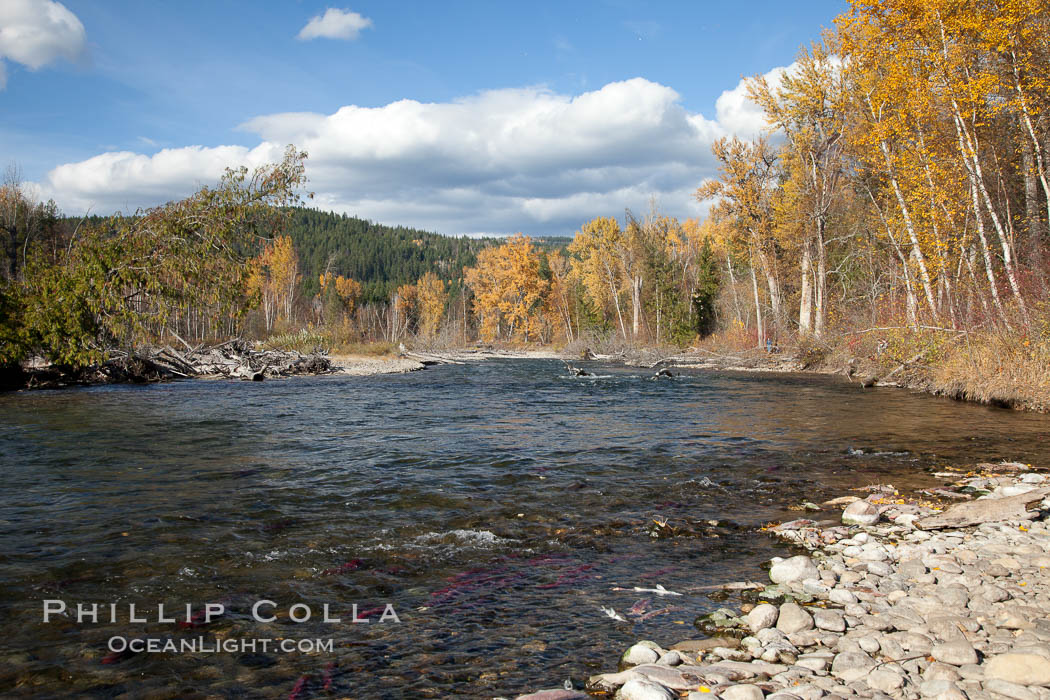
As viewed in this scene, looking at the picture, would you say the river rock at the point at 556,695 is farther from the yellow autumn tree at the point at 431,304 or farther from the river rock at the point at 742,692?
the yellow autumn tree at the point at 431,304

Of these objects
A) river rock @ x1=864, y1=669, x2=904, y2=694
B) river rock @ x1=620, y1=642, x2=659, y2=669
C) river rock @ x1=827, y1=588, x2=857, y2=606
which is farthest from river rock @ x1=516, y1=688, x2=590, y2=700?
river rock @ x1=827, y1=588, x2=857, y2=606

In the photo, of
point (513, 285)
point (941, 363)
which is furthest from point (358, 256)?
point (941, 363)

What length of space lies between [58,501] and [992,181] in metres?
23.6

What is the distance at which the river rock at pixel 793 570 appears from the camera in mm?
4891

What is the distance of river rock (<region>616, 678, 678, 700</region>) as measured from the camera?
3.12 meters

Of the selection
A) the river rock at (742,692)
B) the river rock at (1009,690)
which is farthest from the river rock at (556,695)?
the river rock at (1009,690)

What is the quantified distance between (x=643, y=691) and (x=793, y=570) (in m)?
2.34

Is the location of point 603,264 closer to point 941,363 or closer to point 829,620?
point 941,363

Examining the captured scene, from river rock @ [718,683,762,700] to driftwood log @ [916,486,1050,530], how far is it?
3.98 metres

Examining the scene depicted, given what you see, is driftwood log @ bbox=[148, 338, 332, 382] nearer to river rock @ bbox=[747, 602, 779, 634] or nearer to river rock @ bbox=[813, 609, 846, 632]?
river rock @ bbox=[747, 602, 779, 634]

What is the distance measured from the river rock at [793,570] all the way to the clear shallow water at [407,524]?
263 millimetres

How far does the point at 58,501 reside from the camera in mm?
7191

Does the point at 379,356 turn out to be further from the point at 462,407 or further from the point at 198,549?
the point at 198,549

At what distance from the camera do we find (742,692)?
10.3 ft
